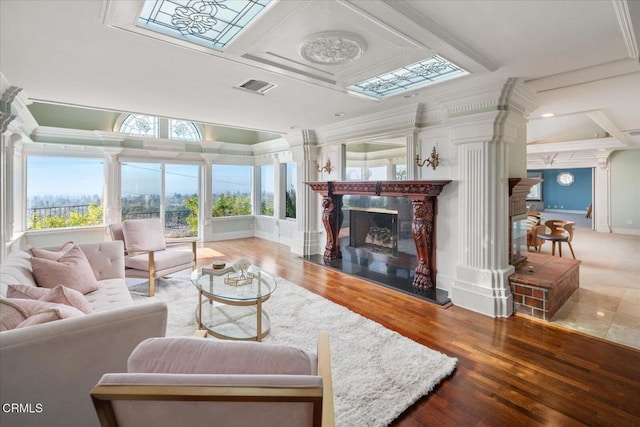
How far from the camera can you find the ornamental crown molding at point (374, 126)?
403 cm

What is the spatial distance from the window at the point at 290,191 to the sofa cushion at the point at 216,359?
606cm

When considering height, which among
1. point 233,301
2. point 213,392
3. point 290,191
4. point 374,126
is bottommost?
point 233,301

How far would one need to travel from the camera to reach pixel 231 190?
797 centimetres

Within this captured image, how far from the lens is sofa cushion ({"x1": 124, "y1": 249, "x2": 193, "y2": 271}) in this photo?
374 cm

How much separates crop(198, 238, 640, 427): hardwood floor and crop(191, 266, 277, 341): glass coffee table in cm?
103

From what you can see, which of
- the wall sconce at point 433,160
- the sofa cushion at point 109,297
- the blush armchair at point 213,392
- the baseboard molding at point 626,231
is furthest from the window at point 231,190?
the baseboard molding at point 626,231

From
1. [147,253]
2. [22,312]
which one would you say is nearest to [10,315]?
[22,312]

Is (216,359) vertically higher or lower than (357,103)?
lower

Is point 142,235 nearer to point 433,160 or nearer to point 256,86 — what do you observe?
point 256,86

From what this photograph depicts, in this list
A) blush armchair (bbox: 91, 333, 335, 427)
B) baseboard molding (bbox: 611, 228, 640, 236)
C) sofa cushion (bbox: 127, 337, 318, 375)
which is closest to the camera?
blush armchair (bbox: 91, 333, 335, 427)

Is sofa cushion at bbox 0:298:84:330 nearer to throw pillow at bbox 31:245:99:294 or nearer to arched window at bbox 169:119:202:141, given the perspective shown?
throw pillow at bbox 31:245:99:294

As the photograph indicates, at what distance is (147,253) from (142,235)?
0.32 meters

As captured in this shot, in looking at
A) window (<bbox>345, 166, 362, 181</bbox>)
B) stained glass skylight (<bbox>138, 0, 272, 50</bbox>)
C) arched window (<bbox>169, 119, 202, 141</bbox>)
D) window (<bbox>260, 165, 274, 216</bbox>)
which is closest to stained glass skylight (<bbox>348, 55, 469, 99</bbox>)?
stained glass skylight (<bbox>138, 0, 272, 50</bbox>)

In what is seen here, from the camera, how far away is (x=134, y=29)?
206 cm
